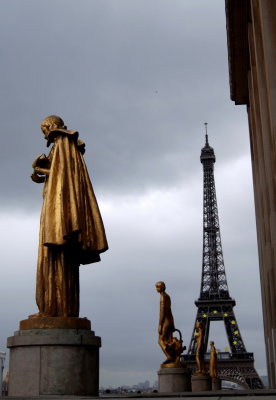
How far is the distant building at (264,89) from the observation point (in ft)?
54.1

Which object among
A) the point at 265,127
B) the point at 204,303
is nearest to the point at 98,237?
the point at 265,127

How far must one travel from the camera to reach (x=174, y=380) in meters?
18.0

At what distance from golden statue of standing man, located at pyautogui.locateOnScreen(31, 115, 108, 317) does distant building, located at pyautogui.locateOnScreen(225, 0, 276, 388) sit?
7875 mm

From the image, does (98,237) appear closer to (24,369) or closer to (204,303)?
(24,369)

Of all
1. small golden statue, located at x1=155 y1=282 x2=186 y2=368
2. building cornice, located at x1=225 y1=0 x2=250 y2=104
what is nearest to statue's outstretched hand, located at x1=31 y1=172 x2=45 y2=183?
small golden statue, located at x1=155 y1=282 x2=186 y2=368

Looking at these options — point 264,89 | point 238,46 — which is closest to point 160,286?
point 264,89

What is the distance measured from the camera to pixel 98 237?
8.02m

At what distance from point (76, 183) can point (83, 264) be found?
1.27 m

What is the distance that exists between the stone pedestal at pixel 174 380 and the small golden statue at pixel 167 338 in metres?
0.26

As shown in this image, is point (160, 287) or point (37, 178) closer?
point (37, 178)

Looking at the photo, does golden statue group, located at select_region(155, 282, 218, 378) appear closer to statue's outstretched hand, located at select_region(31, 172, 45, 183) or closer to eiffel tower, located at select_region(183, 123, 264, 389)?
statue's outstretched hand, located at select_region(31, 172, 45, 183)

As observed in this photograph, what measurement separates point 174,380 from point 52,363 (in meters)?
11.9

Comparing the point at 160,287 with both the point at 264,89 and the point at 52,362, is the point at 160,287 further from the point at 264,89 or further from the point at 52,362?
the point at 52,362

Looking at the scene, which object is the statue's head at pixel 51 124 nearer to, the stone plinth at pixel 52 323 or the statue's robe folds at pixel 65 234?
the statue's robe folds at pixel 65 234
